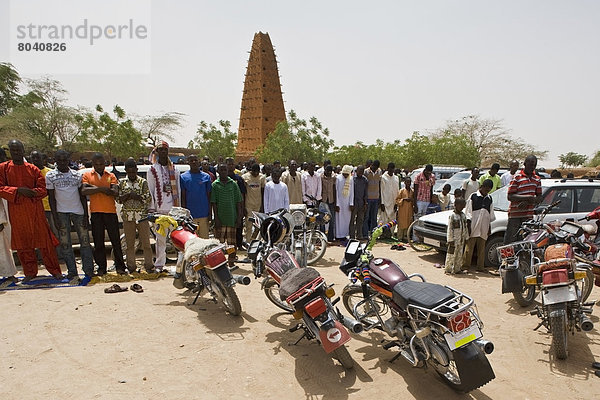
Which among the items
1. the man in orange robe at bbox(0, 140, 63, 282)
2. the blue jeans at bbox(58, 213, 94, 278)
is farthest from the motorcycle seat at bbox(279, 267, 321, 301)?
the man in orange robe at bbox(0, 140, 63, 282)

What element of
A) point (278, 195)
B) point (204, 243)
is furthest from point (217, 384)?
point (278, 195)

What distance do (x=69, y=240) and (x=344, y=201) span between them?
235 inches

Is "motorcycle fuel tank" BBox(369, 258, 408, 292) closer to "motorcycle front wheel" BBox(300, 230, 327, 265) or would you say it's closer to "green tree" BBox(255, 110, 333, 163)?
"motorcycle front wheel" BBox(300, 230, 327, 265)

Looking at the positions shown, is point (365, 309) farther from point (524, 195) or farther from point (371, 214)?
point (371, 214)

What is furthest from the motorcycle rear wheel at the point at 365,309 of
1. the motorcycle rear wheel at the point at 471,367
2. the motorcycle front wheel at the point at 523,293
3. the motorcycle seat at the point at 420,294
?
the motorcycle front wheel at the point at 523,293

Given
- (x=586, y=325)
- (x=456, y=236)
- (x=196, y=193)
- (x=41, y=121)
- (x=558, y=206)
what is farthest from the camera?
(x=41, y=121)

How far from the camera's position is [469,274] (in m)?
6.94

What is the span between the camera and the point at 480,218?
22.3ft

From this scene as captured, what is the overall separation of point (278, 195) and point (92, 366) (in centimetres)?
455

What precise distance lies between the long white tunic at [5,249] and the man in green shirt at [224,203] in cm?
314

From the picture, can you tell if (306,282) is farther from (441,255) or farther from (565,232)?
(441,255)

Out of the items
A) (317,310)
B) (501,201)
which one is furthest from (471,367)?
(501,201)

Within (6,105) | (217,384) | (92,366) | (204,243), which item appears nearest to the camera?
(217,384)

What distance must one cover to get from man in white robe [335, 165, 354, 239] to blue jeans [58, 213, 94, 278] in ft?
18.0
